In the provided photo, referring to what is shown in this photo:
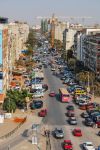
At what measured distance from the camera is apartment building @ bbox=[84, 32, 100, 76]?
5550 centimetres

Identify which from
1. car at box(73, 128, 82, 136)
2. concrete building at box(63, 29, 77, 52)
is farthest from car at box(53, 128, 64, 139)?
concrete building at box(63, 29, 77, 52)

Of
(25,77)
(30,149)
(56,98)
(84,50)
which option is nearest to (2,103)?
(56,98)

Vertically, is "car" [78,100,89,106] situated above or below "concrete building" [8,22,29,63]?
below

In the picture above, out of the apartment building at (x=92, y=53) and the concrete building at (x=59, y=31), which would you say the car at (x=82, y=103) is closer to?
the apartment building at (x=92, y=53)

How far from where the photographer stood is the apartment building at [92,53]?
55500 millimetres

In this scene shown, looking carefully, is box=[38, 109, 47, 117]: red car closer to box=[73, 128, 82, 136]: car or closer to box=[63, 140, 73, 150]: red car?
box=[73, 128, 82, 136]: car

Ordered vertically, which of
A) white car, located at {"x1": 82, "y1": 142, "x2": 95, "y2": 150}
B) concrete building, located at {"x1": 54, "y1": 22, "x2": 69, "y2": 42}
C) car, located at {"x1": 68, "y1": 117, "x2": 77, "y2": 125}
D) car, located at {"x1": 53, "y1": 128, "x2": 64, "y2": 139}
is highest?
white car, located at {"x1": 82, "y1": 142, "x2": 95, "y2": 150}

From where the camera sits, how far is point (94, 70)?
56781 millimetres

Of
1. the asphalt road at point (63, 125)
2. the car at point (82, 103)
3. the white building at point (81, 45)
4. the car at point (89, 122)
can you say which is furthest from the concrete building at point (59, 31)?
the car at point (89, 122)

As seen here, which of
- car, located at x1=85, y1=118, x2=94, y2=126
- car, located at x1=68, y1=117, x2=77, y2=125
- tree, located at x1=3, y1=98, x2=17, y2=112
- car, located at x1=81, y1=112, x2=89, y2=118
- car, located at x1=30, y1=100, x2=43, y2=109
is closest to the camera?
car, located at x1=85, y1=118, x2=94, y2=126

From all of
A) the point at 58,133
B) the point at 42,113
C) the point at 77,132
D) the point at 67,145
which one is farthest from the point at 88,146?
the point at 42,113

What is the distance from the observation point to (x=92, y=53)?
59.0m

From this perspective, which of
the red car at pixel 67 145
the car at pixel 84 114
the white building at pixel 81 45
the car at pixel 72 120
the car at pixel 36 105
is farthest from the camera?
the white building at pixel 81 45

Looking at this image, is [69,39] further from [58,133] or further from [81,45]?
[58,133]
